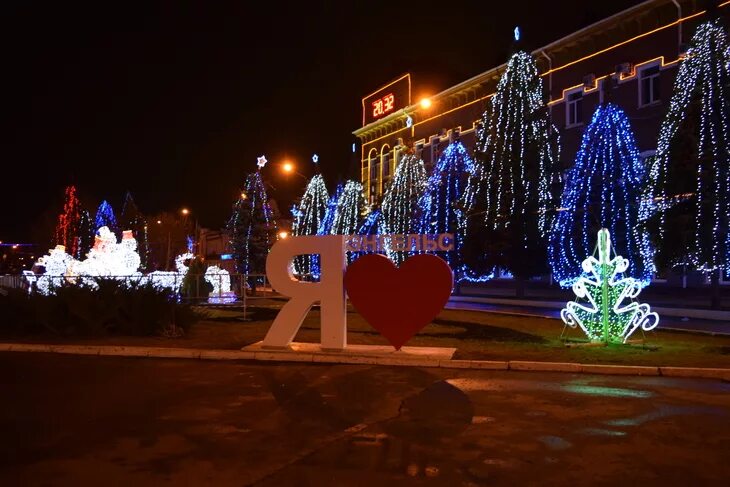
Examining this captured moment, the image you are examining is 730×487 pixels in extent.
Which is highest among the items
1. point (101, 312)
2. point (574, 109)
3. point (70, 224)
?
point (574, 109)

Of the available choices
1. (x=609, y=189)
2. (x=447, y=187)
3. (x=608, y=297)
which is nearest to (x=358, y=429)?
(x=608, y=297)

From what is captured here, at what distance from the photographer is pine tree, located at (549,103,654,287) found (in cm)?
2653

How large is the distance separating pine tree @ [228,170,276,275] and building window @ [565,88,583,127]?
22.7 metres

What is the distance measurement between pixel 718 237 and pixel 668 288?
23.9 feet

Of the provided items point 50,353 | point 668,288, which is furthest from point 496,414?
point 668,288

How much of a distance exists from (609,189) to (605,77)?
792cm

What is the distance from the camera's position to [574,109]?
3500 cm

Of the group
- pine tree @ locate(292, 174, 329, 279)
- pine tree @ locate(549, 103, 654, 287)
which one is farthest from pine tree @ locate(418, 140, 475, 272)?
pine tree @ locate(292, 174, 329, 279)

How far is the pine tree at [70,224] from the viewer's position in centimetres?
6606

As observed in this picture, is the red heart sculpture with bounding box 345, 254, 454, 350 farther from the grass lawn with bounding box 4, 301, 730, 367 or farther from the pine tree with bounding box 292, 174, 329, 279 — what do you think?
the pine tree with bounding box 292, 174, 329, 279

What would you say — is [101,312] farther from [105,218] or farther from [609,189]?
[105,218]

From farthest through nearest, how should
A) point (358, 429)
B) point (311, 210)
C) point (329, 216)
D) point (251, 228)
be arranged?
point (311, 210) → point (329, 216) → point (251, 228) → point (358, 429)

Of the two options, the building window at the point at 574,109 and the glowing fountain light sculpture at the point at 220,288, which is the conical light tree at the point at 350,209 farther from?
the building window at the point at 574,109

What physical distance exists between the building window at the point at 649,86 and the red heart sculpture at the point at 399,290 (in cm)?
2208
